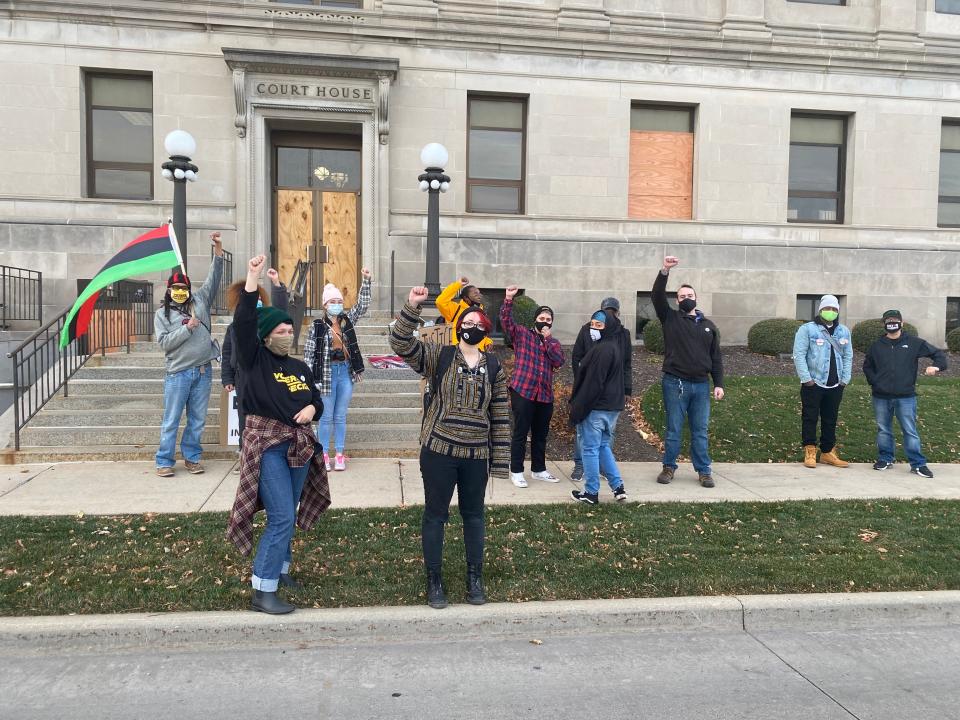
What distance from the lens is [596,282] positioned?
15102mm

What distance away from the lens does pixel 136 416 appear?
8531 millimetres

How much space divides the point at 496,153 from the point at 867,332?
28.7ft

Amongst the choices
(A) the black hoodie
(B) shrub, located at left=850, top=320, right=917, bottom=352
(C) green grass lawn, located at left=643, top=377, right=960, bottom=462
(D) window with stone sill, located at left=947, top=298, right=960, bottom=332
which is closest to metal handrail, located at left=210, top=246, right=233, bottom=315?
(C) green grass lawn, located at left=643, top=377, right=960, bottom=462

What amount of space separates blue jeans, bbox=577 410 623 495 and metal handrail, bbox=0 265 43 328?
11.2 metres

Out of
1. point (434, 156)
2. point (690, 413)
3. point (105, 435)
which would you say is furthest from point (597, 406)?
point (434, 156)

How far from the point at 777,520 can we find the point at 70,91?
14.4m

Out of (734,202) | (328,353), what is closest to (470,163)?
(734,202)

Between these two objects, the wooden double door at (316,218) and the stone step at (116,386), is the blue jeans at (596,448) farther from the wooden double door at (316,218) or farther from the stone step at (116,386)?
the wooden double door at (316,218)

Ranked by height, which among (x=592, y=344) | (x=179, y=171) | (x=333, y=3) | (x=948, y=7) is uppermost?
(x=948, y=7)

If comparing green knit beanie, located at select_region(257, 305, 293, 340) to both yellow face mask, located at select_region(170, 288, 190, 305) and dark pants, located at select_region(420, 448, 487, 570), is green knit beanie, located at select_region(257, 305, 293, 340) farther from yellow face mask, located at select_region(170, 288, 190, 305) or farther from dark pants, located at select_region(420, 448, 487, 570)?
yellow face mask, located at select_region(170, 288, 190, 305)

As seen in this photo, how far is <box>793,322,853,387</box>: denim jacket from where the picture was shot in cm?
815

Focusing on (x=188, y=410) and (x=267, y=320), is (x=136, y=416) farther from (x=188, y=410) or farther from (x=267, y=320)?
(x=267, y=320)

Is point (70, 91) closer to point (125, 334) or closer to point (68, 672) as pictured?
point (125, 334)

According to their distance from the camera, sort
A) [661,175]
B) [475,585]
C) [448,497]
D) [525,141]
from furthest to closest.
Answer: [661,175], [525,141], [475,585], [448,497]
